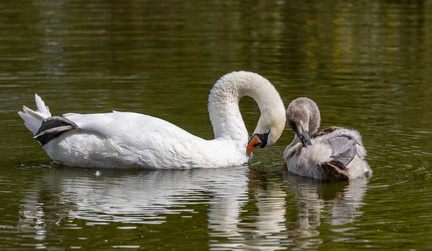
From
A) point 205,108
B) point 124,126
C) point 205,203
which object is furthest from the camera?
point 205,108

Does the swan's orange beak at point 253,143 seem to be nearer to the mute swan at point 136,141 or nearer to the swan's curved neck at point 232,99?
the mute swan at point 136,141

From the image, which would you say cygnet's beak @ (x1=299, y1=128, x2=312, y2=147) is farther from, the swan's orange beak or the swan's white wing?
the swan's white wing

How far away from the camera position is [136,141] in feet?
35.8

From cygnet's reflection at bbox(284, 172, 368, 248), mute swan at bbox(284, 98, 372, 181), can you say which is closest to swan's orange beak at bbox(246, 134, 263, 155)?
mute swan at bbox(284, 98, 372, 181)

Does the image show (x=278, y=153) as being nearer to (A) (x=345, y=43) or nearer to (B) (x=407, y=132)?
(B) (x=407, y=132)

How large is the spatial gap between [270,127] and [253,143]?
28 centimetres

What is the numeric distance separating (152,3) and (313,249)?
63.5 ft

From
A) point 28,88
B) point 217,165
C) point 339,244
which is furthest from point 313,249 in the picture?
point 28,88

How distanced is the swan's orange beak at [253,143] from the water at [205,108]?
0.63 ft

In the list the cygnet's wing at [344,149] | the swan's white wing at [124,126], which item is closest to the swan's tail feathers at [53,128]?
the swan's white wing at [124,126]

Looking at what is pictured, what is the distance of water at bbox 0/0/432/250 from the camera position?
28.5 feet

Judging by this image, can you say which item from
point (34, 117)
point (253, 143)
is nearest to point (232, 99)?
point (253, 143)

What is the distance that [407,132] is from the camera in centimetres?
1255

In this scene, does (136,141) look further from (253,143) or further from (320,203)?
(320,203)
